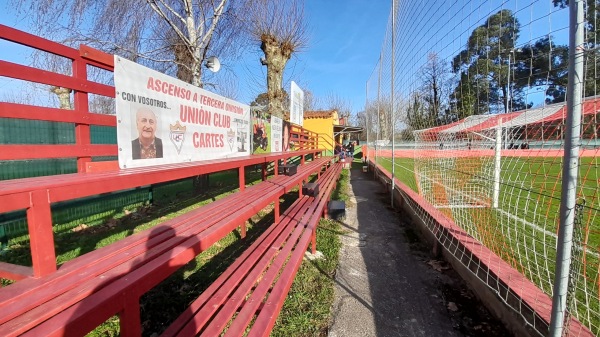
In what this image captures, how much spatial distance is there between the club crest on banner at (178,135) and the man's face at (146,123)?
0.80ft

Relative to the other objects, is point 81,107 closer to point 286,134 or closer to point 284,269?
point 284,269

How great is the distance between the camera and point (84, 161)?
212 cm

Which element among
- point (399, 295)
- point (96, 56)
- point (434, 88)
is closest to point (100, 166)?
point (96, 56)

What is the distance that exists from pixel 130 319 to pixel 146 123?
168cm

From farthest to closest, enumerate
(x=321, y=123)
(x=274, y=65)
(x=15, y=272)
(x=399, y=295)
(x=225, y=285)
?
(x=321, y=123), (x=274, y=65), (x=399, y=295), (x=225, y=285), (x=15, y=272)

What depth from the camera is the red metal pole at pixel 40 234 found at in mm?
1151

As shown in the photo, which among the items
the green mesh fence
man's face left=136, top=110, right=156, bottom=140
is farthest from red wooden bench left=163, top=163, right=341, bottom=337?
the green mesh fence

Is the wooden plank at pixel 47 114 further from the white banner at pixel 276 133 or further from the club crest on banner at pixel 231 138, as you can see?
the white banner at pixel 276 133

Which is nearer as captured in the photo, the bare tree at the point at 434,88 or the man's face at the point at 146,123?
the man's face at the point at 146,123

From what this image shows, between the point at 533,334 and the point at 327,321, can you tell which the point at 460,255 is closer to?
the point at 533,334

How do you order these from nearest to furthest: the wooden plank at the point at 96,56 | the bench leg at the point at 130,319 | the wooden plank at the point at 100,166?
1. the bench leg at the point at 130,319
2. the wooden plank at the point at 96,56
3. the wooden plank at the point at 100,166

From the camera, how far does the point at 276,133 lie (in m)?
7.43

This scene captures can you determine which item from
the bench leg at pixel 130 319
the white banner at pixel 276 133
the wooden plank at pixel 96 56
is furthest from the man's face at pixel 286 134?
the bench leg at pixel 130 319

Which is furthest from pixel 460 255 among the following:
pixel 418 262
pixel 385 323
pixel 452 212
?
pixel 452 212
